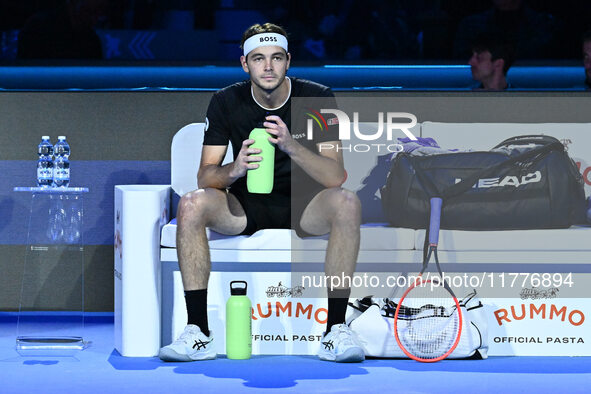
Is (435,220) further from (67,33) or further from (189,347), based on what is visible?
(67,33)

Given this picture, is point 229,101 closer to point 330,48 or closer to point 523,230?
point 523,230

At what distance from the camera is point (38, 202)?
14.1ft

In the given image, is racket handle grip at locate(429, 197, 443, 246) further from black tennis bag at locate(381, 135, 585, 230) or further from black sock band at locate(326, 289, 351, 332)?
black sock band at locate(326, 289, 351, 332)

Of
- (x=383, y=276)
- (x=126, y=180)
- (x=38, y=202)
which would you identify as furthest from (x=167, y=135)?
(x=383, y=276)

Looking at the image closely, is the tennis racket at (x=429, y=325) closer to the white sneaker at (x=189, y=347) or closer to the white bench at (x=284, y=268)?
the white bench at (x=284, y=268)

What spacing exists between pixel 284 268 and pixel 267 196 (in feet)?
0.98

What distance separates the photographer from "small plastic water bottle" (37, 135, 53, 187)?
4332mm

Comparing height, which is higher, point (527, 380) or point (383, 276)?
point (383, 276)

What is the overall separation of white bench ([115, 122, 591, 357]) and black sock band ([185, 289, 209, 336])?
12cm

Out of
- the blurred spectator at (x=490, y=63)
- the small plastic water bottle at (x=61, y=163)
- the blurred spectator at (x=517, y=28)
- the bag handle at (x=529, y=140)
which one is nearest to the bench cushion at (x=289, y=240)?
the bag handle at (x=529, y=140)

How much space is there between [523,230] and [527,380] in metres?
0.66

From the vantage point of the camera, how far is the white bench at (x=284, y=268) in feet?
12.2

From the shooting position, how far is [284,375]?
11.2ft

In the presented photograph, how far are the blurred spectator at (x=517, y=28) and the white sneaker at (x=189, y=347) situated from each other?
142 inches
